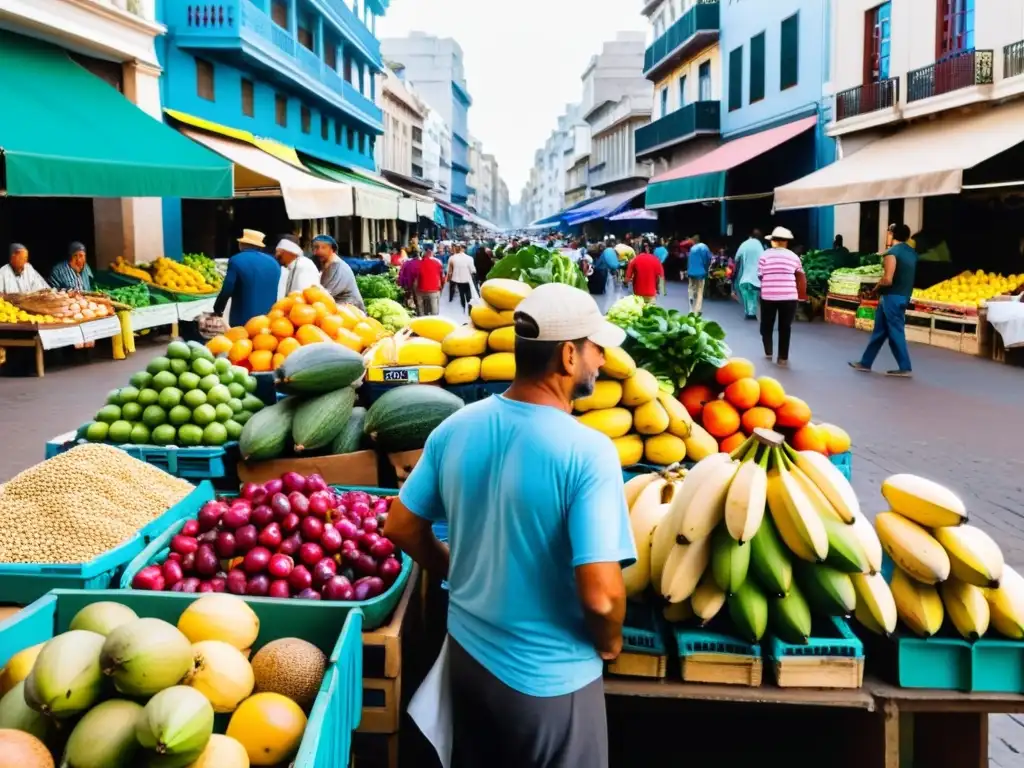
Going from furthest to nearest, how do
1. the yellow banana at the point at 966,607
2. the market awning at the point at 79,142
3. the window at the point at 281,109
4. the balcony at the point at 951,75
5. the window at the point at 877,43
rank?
the window at the point at 281,109 → the window at the point at 877,43 → the balcony at the point at 951,75 → the market awning at the point at 79,142 → the yellow banana at the point at 966,607

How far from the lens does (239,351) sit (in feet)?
20.9

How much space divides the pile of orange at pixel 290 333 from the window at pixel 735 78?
26.9 meters

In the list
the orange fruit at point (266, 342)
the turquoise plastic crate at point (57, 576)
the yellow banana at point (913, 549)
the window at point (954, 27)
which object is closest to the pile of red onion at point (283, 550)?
the turquoise plastic crate at point (57, 576)

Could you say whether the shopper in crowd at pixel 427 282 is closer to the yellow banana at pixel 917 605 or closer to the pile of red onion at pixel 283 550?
the pile of red onion at pixel 283 550

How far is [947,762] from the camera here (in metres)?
3.25

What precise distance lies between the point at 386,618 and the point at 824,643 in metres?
1.44

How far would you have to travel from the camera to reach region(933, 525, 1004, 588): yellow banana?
303 cm

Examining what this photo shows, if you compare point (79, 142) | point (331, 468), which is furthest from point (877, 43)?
point (331, 468)

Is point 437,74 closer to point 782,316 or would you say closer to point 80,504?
point 782,316

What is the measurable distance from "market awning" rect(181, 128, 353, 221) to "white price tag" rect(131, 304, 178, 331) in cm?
217

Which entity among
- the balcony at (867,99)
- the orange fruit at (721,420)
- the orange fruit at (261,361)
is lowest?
the orange fruit at (721,420)

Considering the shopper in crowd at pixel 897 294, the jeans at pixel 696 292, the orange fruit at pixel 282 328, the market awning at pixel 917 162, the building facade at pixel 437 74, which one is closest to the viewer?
the orange fruit at pixel 282 328

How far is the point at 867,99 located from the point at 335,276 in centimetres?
1589

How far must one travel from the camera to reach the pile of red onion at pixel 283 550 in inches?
138
